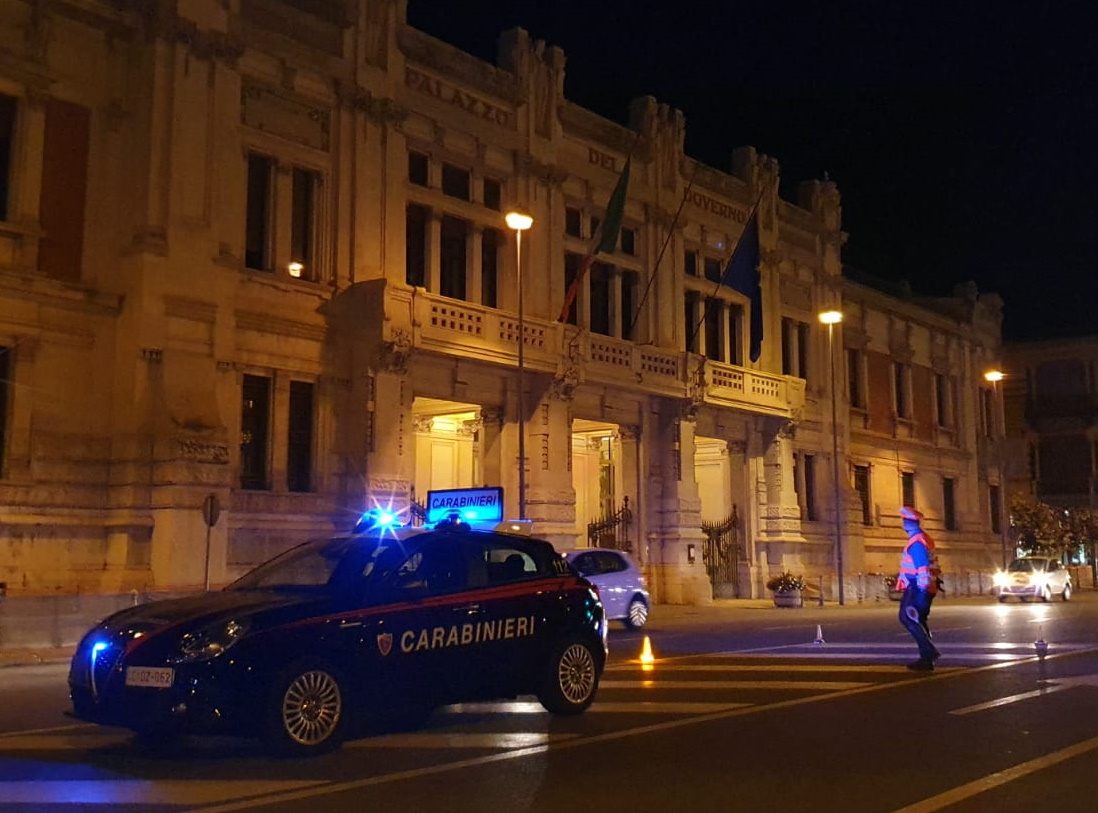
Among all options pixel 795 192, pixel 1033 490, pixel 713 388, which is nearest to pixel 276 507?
pixel 713 388

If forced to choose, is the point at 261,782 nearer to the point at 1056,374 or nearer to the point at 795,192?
the point at 795,192

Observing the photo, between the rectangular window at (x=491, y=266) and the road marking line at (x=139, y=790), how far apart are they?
23285 mm

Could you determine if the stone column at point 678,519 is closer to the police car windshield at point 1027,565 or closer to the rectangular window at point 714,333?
the rectangular window at point 714,333

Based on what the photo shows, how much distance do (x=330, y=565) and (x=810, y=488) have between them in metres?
33.7

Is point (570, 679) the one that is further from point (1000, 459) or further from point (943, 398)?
point (1000, 459)

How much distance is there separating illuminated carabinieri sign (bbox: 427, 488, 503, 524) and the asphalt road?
7.98 meters

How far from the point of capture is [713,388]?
35156 mm

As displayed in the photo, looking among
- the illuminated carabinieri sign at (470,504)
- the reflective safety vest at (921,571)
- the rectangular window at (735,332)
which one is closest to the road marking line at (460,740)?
the reflective safety vest at (921,571)

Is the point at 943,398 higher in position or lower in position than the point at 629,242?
lower

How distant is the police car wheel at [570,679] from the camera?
11.0 metres

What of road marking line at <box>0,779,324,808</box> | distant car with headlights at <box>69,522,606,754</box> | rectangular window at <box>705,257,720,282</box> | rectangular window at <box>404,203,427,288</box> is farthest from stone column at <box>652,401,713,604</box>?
road marking line at <box>0,779,324,808</box>

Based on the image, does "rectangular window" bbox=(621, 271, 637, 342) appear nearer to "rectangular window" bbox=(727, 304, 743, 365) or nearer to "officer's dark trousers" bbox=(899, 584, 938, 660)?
"rectangular window" bbox=(727, 304, 743, 365)

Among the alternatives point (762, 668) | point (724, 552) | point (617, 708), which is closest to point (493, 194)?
point (724, 552)

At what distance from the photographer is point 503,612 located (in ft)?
35.2
